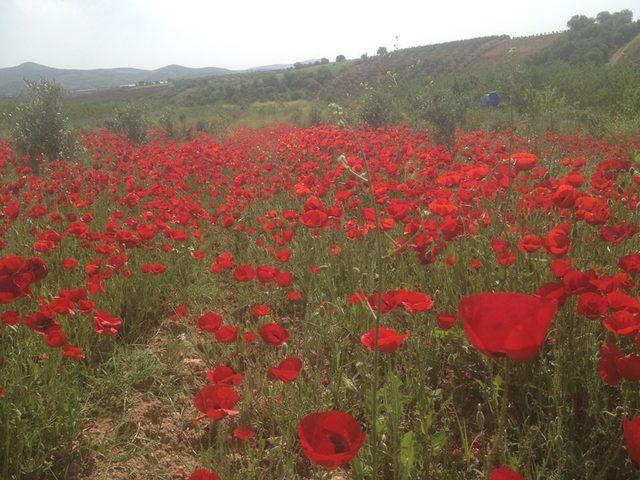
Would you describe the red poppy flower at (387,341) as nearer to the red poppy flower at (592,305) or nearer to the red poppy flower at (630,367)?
Answer: the red poppy flower at (630,367)

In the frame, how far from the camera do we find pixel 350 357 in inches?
98.0

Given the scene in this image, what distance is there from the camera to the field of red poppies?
1483mm

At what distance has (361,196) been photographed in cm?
454

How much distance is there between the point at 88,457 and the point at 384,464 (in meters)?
1.24

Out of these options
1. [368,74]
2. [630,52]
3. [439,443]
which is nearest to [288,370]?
[439,443]

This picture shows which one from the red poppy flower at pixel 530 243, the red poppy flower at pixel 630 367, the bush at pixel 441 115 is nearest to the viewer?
the red poppy flower at pixel 630 367

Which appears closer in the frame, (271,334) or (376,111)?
(271,334)

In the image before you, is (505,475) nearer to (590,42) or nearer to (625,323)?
(625,323)

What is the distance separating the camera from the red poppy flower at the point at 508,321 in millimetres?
917

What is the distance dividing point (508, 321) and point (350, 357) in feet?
5.41

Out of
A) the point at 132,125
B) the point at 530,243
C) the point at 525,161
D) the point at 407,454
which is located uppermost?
the point at 132,125

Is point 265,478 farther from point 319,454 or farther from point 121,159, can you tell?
point 121,159

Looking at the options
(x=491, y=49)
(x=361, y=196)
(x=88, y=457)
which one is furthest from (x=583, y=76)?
(x=491, y=49)

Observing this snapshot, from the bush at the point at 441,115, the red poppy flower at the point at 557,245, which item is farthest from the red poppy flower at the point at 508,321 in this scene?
the bush at the point at 441,115
